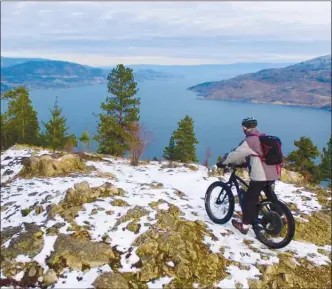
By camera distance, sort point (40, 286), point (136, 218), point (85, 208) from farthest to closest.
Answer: point (85, 208)
point (136, 218)
point (40, 286)

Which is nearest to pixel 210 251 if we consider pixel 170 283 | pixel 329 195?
pixel 170 283

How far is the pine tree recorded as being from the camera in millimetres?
30453

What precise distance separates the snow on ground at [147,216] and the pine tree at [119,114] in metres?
17.1

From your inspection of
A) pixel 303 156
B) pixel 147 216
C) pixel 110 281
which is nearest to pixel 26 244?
pixel 110 281

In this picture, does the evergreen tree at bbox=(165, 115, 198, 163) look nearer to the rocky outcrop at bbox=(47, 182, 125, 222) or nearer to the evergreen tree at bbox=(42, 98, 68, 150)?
the evergreen tree at bbox=(42, 98, 68, 150)

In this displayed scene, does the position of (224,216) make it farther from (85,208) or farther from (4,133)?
(4,133)

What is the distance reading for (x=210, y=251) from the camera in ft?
23.5

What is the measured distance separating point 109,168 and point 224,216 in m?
7.23

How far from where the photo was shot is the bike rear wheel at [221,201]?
802 cm

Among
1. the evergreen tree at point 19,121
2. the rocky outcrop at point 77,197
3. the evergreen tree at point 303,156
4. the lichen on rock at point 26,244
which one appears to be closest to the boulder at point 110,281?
the lichen on rock at point 26,244

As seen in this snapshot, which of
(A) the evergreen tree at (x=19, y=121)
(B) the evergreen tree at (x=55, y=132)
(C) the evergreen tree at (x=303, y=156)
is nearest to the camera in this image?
(A) the evergreen tree at (x=19, y=121)

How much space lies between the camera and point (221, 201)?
327 inches

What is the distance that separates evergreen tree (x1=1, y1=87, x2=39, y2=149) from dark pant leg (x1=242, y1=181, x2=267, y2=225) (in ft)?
122

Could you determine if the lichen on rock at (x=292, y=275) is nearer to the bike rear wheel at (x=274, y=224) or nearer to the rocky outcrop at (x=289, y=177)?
the bike rear wheel at (x=274, y=224)
